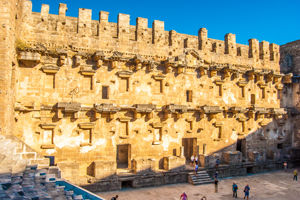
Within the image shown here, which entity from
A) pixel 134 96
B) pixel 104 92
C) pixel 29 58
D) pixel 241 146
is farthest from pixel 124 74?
pixel 241 146

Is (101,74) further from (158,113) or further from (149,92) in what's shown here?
(158,113)

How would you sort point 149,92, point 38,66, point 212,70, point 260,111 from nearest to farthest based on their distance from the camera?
point 38,66 < point 149,92 < point 212,70 < point 260,111

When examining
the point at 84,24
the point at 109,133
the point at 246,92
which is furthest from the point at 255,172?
the point at 84,24

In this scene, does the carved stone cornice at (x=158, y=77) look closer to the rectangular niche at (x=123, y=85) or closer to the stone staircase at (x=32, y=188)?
the rectangular niche at (x=123, y=85)

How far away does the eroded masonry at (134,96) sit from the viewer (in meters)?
13.9

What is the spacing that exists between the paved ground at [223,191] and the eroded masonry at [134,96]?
4.33 ft

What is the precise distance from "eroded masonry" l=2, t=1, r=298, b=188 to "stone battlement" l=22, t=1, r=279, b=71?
0.19ft

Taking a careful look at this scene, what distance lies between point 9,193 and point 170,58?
489 inches

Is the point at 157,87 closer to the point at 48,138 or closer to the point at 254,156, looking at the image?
the point at 48,138

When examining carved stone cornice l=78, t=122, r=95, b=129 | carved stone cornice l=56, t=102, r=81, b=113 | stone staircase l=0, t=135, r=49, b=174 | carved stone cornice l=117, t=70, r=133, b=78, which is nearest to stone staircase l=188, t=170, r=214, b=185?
carved stone cornice l=78, t=122, r=95, b=129

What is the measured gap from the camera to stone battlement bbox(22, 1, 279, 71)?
14305 mm

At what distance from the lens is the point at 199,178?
16.2 m

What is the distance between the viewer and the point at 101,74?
15398mm

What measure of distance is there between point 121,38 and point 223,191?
35.8ft
